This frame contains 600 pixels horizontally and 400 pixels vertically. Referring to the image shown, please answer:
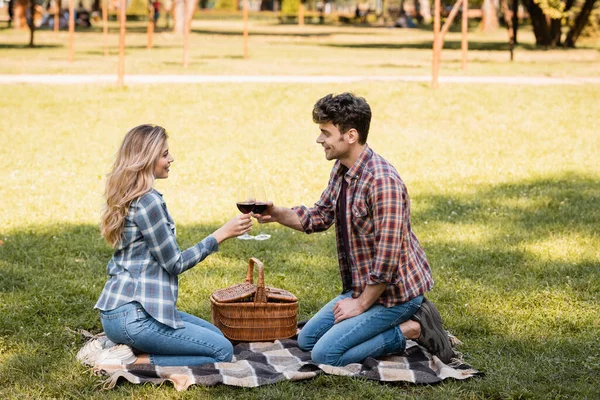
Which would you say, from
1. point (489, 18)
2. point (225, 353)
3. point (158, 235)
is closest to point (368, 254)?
point (225, 353)

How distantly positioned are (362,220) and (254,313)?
0.89m

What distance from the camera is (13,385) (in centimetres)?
457

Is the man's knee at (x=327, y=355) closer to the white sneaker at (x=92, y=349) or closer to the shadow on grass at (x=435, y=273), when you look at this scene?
the shadow on grass at (x=435, y=273)

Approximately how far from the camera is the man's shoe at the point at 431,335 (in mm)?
4879

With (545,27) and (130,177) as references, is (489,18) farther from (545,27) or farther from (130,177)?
(130,177)

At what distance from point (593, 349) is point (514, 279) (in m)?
1.46

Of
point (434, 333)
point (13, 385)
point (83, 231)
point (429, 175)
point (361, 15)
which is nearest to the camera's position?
point (13, 385)

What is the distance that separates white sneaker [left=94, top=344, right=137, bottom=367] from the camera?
4.66 meters

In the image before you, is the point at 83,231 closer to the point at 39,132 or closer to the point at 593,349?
the point at 593,349

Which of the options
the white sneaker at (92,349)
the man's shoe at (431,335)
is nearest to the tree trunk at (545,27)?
the man's shoe at (431,335)

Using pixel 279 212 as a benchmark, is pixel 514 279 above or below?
below

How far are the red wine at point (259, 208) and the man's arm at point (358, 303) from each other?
25.6 inches

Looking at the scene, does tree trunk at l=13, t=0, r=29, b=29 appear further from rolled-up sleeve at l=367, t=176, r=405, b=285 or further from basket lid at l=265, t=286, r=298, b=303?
rolled-up sleeve at l=367, t=176, r=405, b=285

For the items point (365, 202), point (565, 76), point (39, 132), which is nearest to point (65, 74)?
point (39, 132)
